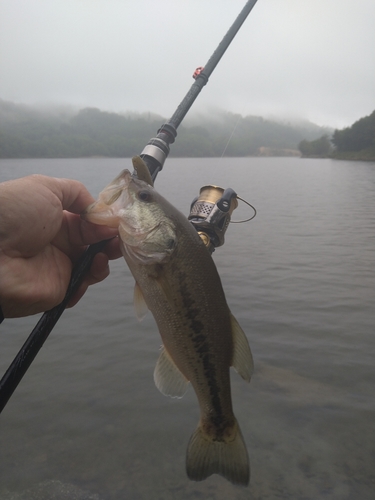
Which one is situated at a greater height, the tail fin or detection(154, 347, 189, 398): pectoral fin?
detection(154, 347, 189, 398): pectoral fin

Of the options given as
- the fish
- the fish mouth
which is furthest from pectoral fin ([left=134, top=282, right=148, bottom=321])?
the fish mouth

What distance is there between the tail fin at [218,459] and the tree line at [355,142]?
116 metres

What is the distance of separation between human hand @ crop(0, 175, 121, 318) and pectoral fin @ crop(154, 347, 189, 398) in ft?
Result: 3.00

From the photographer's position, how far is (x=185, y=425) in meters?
5.30

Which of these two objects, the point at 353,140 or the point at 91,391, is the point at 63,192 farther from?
the point at 353,140

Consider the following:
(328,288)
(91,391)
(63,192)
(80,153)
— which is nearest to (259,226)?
(328,288)

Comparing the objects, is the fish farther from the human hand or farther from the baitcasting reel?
the baitcasting reel

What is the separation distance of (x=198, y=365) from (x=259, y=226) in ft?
54.2

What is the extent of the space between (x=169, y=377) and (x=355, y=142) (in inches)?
5073

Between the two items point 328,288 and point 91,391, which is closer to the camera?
point 91,391

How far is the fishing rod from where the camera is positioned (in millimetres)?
2303

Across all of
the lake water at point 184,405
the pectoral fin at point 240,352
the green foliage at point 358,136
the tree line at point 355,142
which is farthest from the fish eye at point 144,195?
the green foliage at point 358,136

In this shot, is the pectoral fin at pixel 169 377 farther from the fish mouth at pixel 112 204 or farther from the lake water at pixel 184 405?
the lake water at pixel 184 405

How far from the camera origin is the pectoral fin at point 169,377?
2512mm
